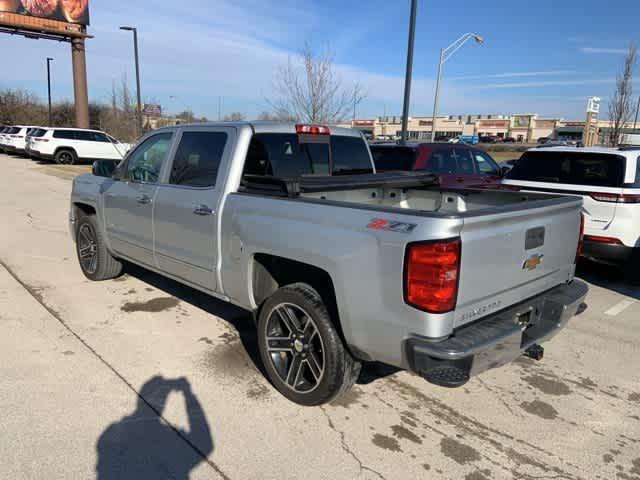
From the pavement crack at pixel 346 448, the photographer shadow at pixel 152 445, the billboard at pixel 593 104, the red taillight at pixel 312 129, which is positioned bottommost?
the photographer shadow at pixel 152 445

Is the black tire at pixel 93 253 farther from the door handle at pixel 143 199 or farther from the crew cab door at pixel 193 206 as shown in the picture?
the crew cab door at pixel 193 206

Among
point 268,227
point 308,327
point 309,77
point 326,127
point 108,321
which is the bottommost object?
point 108,321

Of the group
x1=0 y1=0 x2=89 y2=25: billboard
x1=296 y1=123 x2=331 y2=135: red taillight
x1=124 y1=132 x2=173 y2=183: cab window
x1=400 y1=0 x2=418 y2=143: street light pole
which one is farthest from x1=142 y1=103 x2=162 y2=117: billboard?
x1=296 y1=123 x2=331 y2=135: red taillight

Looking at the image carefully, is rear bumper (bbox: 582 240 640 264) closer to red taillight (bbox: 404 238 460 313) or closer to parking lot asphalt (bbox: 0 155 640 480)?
parking lot asphalt (bbox: 0 155 640 480)

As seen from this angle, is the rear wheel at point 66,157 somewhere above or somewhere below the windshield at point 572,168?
below

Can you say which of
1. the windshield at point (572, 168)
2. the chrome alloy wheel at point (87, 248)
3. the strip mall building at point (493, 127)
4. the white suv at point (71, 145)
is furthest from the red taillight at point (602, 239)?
the strip mall building at point (493, 127)

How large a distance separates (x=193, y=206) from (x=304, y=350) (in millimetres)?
1539

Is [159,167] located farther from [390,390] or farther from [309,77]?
[309,77]

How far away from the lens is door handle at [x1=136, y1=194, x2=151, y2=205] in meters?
4.57

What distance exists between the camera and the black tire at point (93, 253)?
5668 mm

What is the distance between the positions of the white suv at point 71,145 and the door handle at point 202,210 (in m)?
20.3

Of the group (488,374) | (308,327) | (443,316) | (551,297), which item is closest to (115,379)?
(308,327)

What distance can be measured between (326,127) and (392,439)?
2691 mm

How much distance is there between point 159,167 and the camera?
463 cm
